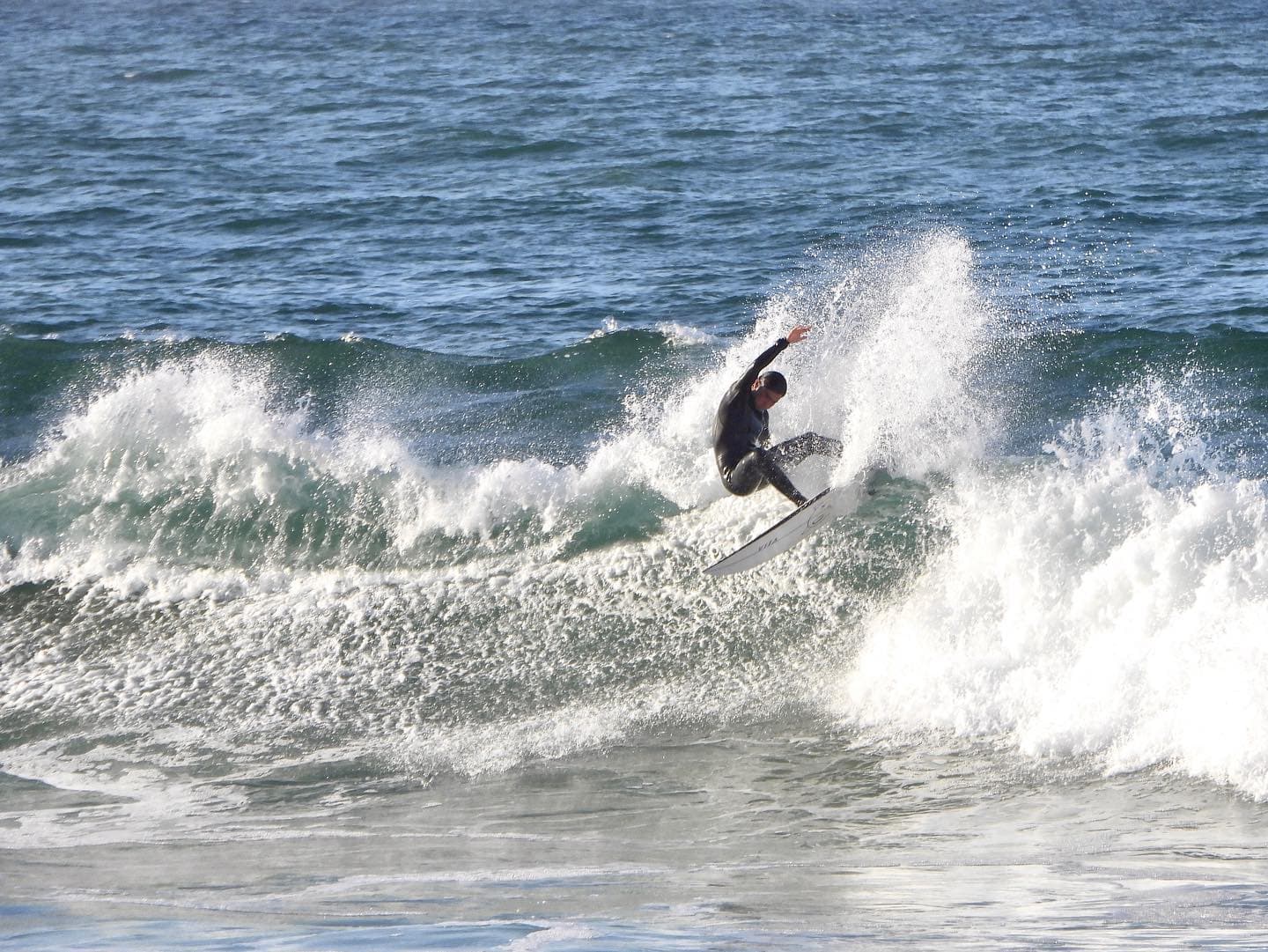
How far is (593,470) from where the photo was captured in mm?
14375

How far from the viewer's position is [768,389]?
11.4 meters

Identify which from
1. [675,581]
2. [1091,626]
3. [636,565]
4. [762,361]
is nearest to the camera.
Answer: [1091,626]

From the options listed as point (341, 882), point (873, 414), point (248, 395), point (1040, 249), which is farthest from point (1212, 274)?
point (341, 882)

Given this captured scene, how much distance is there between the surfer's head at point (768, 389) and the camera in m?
11.3

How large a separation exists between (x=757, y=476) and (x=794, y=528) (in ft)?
1.97

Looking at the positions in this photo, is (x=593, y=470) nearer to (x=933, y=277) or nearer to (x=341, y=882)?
(x=933, y=277)

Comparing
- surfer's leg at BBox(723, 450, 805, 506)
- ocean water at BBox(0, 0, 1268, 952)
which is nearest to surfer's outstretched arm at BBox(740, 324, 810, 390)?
surfer's leg at BBox(723, 450, 805, 506)

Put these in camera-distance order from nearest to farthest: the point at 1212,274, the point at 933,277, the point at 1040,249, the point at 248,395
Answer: the point at 933,277 < the point at 248,395 < the point at 1212,274 < the point at 1040,249

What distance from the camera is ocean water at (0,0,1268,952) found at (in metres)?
8.60

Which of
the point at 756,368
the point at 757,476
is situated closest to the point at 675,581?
the point at 757,476

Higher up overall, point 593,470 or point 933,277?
point 933,277

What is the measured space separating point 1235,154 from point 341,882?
71.6ft

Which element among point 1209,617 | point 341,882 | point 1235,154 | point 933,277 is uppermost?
point 1235,154

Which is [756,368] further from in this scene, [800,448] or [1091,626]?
[1091,626]
